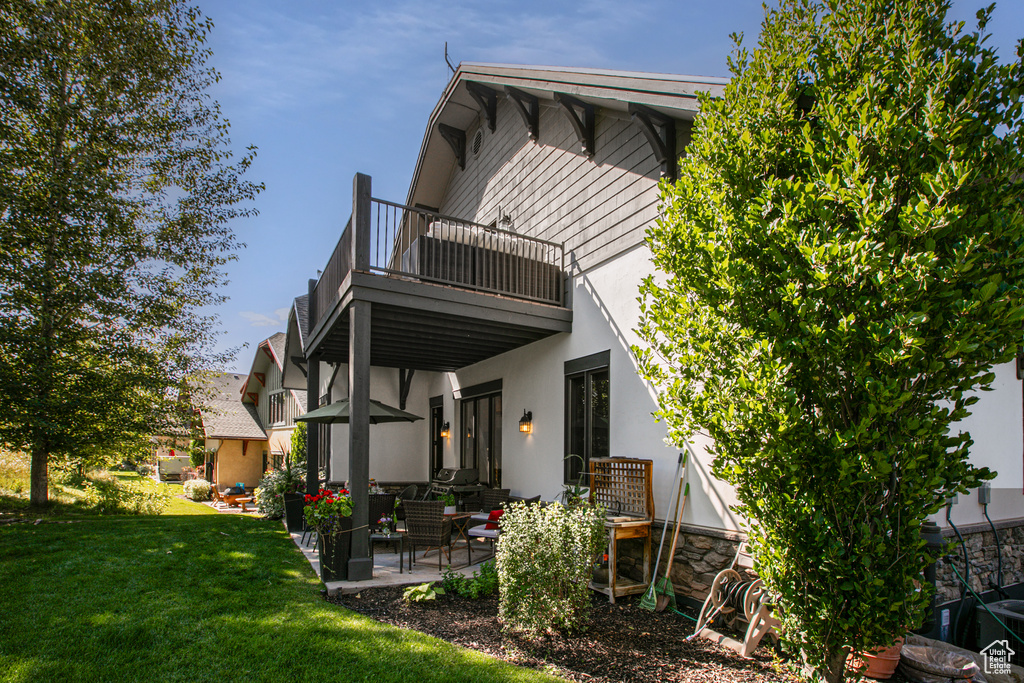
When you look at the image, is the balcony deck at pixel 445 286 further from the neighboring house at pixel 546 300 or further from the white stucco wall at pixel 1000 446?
the white stucco wall at pixel 1000 446

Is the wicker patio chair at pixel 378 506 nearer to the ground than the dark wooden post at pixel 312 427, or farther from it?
nearer to the ground

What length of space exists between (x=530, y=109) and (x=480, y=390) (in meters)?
4.87

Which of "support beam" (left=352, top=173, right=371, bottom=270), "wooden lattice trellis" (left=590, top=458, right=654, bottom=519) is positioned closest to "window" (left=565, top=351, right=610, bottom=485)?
"wooden lattice trellis" (left=590, top=458, right=654, bottom=519)

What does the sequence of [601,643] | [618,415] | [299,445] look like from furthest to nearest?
[299,445] → [618,415] → [601,643]

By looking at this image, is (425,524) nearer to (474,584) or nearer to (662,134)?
(474,584)

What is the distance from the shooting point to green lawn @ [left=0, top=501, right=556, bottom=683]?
3748 millimetres

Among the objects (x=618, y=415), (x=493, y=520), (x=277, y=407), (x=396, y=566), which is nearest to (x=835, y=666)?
(x=618, y=415)

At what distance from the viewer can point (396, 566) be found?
690 centimetres

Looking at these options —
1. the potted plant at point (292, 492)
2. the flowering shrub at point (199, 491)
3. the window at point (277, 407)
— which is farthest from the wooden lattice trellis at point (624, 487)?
the flowering shrub at point (199, 491)

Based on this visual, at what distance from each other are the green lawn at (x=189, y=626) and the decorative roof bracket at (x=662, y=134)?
5.04 m

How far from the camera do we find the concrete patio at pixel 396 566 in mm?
5840

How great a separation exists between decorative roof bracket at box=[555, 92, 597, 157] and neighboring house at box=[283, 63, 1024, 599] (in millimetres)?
19

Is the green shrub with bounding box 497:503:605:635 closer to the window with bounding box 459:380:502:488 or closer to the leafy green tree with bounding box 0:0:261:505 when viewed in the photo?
the window with bounding box 459:380:502:488

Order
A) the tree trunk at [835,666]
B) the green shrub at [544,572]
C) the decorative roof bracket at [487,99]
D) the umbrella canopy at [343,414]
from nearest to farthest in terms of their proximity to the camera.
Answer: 1. the tree trunk at [835,666]
2. the green shrub at [544,572]
3. the umbrella canopy at [343,414]
4. the decorative roof bracket at [487,99]
